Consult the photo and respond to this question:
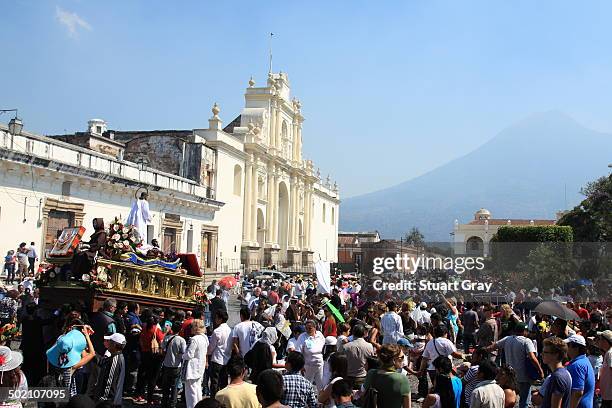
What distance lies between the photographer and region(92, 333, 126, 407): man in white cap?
8117mm

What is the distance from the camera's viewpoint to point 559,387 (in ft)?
21.1

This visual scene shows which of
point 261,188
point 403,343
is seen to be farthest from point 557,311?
point 261,188

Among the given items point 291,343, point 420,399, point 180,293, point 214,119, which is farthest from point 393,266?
point 214,119

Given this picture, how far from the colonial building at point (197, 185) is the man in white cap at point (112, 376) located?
765 cm

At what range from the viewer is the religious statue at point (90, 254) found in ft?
38.6

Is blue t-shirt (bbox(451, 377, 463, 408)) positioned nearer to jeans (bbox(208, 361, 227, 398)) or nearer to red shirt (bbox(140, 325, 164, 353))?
jeans (bbox(208, 361, 227, 398))

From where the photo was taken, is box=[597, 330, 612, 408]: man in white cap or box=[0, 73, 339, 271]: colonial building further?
box=[0, 73, 339, 271]: colonial building

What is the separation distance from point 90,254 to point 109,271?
46 centimetres

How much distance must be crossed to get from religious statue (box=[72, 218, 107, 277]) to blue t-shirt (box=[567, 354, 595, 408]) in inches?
324

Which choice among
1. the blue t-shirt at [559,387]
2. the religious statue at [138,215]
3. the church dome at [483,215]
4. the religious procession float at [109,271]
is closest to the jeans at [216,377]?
the religious procession float at [109,271]

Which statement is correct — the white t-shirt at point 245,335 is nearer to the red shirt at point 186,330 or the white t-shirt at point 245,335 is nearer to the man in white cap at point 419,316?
the red shirt at point 186,330

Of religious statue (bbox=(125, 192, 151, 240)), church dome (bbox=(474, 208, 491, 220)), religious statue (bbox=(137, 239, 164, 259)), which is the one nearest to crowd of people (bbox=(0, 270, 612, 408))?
religious statue (bbox=(137, 239, 164, 259))

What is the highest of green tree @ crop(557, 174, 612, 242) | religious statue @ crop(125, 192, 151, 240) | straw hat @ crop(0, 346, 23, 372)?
green tree @ crop(557, 174, 612, 242)

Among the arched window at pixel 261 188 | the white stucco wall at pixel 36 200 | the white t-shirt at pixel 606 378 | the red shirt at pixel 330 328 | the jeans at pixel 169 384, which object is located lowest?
the jeans at pixel 169 384
